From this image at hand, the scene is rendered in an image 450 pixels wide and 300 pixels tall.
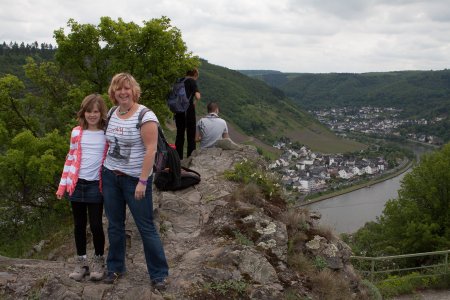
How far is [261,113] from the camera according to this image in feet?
418

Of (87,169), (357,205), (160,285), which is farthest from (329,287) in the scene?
(357,205)

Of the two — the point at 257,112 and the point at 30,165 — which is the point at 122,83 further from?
the point at 257,112

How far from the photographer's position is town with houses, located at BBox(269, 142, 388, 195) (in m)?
73.6

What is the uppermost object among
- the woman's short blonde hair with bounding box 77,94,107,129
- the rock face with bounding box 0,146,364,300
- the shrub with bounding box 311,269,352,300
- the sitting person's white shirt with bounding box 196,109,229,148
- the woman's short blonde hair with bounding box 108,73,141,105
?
the woman's short blonde hair with bounding box 108,73,141,105

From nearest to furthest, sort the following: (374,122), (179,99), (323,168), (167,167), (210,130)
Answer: (167,167), (179,99), (210,130), (323,168), (374,122)

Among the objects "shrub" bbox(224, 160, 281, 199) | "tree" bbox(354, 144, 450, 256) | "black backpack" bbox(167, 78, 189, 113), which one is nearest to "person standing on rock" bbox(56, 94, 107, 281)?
"shrub" bbox(224, 160, 281, 199)

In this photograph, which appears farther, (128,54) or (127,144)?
(128,54)

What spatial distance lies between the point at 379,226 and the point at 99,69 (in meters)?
18.0

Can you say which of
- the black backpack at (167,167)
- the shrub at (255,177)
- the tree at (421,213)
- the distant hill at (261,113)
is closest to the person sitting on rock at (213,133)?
the shrub at (255,177)

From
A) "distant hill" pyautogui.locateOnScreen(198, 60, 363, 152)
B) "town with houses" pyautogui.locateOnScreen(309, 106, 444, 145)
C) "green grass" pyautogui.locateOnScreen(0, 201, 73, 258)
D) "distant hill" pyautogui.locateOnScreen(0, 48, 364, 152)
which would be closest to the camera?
"green grass" pyautogui.locateOnScreen(0, 201, 73, 258)

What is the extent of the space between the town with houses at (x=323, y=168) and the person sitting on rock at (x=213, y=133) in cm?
5759

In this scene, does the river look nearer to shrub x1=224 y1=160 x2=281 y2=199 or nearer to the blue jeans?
shrub x1=224 y1=160 x2=281 y2=199

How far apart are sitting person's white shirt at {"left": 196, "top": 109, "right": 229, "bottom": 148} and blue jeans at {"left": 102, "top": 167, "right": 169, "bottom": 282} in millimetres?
4386

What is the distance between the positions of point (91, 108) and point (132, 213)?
112 centimetres
